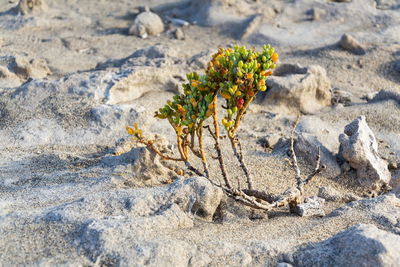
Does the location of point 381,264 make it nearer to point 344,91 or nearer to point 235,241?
point 235,241

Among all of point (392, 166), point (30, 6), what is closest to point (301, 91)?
point (392, 166)

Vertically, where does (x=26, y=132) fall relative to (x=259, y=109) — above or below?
above

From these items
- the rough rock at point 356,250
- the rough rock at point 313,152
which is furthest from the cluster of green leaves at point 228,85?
the rough rock at point 313,152

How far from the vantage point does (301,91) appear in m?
4.92

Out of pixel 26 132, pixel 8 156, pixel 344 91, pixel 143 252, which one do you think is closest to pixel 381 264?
pixel 143 252

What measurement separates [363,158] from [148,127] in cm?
178

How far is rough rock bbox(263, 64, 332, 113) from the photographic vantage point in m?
4.86

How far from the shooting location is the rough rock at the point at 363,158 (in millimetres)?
3592

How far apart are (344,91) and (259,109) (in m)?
1.29

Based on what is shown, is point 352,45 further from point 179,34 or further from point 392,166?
point 392,166

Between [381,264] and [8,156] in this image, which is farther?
[8,156]

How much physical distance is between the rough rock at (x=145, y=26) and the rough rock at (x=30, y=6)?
63.4 inches

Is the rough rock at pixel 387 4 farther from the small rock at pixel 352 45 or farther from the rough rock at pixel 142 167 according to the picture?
the rough rock at pixel 142 167

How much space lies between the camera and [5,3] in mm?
8000
